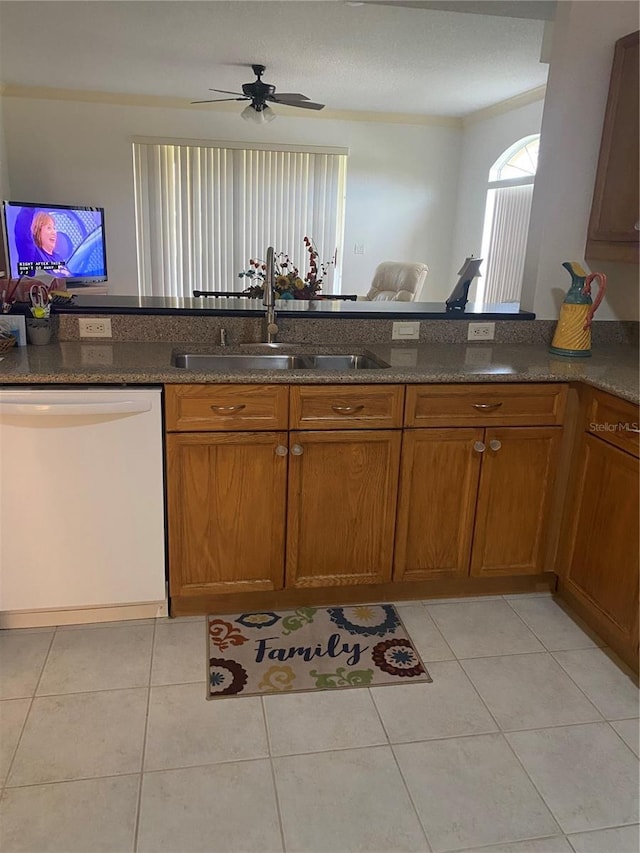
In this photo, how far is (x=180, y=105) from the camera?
20.3ft

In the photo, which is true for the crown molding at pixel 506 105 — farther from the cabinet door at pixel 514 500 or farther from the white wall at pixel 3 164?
the white wall at pixel 3 164

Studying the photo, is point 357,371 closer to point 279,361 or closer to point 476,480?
point 279,361

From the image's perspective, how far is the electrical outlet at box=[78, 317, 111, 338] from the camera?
7.86 ft

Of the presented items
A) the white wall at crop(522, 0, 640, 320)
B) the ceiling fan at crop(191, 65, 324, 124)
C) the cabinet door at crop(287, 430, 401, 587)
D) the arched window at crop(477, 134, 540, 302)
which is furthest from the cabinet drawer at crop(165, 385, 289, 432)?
the arched window at crop(477, 134, 540, 302)

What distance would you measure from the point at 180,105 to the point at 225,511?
5.48m

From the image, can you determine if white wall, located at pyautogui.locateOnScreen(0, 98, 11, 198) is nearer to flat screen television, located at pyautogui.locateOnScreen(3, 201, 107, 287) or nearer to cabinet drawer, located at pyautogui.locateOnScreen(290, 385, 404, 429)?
flat screen television, located at pyautogui.locateOnScreen(3, 201, 107, 287)

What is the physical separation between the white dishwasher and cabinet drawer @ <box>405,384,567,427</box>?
856mm

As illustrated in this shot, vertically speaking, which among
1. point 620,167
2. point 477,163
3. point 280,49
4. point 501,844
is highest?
point 280,49

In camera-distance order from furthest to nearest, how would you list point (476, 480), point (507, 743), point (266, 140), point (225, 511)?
point (266, 140), point (476, 480), point (225, 511), point (507, 743)

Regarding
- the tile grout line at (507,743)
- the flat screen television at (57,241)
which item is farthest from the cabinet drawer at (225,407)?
the flat screen television at (57,241)

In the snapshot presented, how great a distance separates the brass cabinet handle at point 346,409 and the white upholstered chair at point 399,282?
12.5ft

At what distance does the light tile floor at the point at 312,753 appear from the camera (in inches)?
56.4

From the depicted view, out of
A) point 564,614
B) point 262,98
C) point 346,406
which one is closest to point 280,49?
point 262,98

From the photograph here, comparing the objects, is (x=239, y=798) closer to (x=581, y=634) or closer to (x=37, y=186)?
(x=581, y=634)
